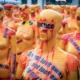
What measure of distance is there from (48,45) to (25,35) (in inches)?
112

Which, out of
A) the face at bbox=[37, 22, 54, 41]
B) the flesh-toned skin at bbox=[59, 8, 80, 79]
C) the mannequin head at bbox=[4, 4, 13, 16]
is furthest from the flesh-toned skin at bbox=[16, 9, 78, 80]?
the mannequin head at bbox=[4, 4, 13, 16]

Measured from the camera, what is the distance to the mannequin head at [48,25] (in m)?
3.62

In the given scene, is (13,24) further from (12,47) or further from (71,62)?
(71,62)

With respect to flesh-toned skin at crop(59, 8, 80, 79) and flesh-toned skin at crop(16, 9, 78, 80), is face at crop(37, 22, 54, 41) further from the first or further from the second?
flesh-toned skin at crop(59, 8, 80, 79)

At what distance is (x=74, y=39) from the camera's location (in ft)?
14.9

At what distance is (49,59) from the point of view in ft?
11.9

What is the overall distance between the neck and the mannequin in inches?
106

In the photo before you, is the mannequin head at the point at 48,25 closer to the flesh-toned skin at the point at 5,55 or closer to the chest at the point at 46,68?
the chest at the point at 46,68

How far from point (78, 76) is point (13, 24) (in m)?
4.54

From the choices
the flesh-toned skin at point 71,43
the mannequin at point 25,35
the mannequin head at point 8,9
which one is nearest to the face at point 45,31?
the flesh-toned skin at point 71,43

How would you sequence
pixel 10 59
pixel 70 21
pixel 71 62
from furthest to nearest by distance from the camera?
pixel 70 21, pixel 10 59, pixel 71 62

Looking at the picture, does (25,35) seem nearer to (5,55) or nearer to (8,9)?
(8,9)

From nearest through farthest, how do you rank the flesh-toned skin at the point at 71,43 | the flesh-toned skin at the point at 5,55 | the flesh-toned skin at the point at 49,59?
the flesh-toned skin at the point at 49,59
the flesh-toned skin at the point at 71,43
the flesh-toned skin at the point at 5,55

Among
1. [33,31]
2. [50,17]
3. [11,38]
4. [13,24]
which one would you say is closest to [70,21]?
[13,24]
